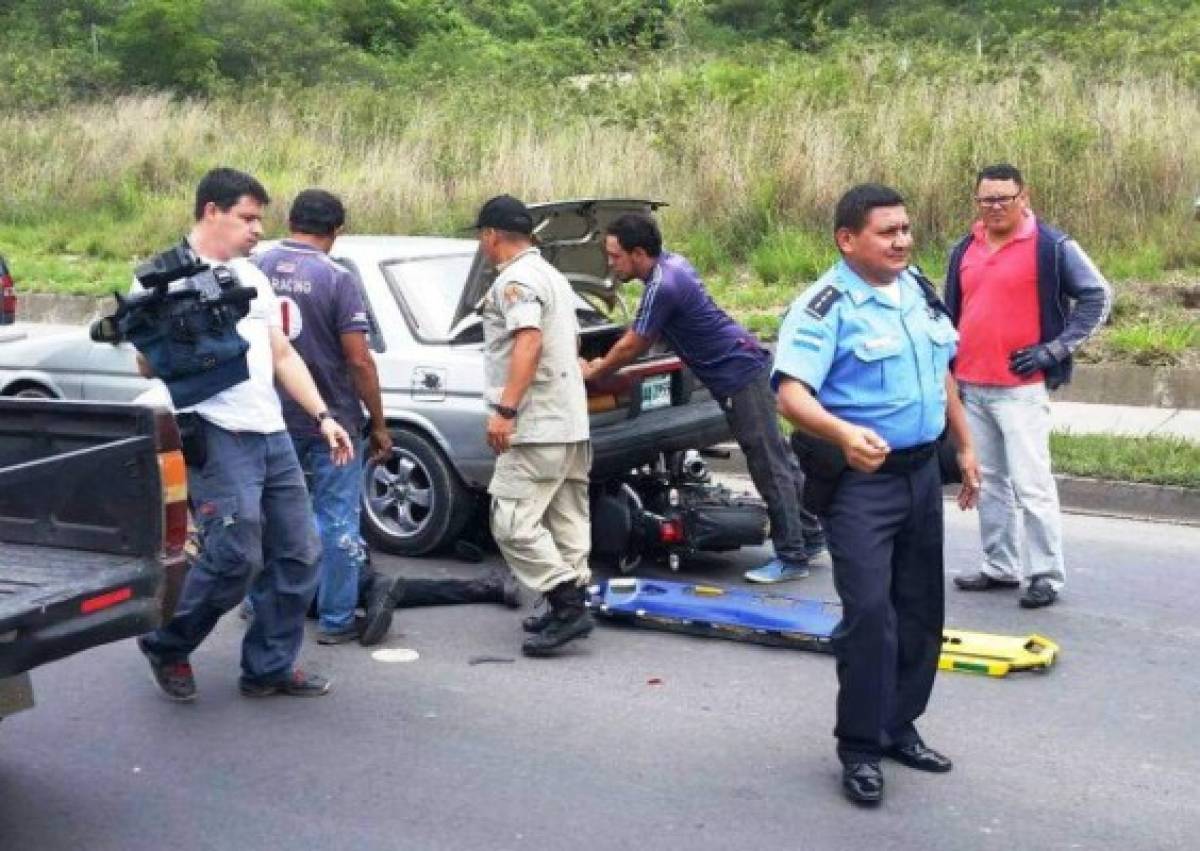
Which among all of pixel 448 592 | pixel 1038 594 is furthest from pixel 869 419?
pixel 448 592

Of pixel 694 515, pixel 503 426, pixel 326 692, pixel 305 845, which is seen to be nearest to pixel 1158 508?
pixel 694 515

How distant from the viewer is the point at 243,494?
5.55 metres

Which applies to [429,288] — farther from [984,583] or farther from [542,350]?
[984,583]

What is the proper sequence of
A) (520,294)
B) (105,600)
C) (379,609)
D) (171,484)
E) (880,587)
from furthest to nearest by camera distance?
(379,609) < (520,294) < (880,587) < (171,484) < (105,600)

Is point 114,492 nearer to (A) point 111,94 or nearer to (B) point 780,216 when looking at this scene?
(B) point 780,216

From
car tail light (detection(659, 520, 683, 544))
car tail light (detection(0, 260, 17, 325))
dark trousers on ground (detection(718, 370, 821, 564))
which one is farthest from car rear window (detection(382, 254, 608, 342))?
car tail light (detection(0, 260, 17, 325))

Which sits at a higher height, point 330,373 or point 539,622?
point 330,373

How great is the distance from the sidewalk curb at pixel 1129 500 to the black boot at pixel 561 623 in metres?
2.60

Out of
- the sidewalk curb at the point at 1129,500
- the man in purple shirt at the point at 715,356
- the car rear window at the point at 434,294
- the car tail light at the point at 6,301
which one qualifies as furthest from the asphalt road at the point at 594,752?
the car tail light at the point at 6,301

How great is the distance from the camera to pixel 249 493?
18.3 ft

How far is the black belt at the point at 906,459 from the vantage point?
16.1 ft

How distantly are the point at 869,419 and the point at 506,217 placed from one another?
198 centimetres

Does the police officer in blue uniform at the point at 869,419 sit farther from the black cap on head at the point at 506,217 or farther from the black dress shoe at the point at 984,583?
the black dress shoe at the point at 984,583

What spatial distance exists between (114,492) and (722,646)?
2693 millimetres
